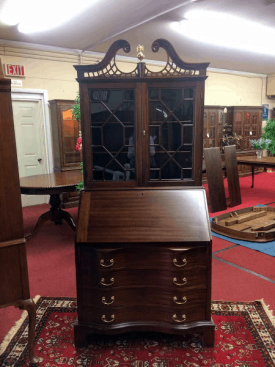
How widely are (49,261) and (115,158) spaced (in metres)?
1.94

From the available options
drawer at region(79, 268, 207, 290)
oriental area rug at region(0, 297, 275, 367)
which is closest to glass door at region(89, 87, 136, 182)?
drawer at region(79, 268, 207, 290)

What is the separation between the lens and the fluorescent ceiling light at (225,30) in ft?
14.7

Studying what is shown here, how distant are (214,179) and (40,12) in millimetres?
3479

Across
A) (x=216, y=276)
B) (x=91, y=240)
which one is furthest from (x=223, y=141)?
(x=91, y=240)

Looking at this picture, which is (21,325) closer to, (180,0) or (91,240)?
(91,240)

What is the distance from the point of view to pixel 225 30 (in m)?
5.04

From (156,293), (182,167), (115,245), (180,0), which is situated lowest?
(156,293)

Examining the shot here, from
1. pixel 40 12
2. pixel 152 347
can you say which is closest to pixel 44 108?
pixel 40 12

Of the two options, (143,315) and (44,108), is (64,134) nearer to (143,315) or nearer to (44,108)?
(44,108)

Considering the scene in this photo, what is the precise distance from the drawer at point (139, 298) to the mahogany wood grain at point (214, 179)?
9.56 ft

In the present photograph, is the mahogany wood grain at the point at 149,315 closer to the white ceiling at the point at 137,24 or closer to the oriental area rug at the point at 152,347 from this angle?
the oriental area rug at the point at 152,347

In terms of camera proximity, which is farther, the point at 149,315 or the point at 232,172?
the point at 232,172

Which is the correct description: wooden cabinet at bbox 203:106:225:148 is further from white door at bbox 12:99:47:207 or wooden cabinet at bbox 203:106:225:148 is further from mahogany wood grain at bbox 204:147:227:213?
white door at bbox 12:99:47:207

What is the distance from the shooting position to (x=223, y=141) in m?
8.83
